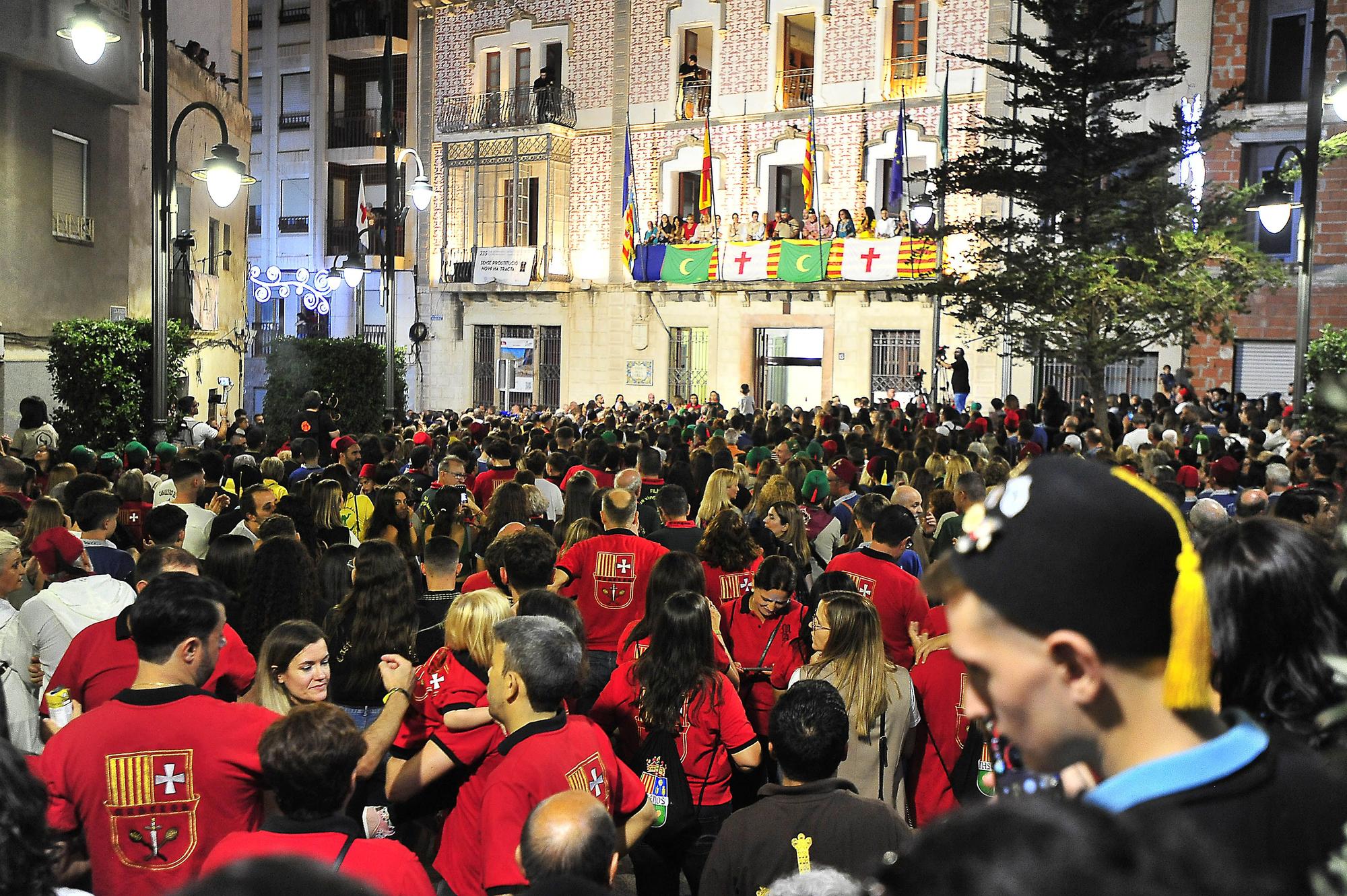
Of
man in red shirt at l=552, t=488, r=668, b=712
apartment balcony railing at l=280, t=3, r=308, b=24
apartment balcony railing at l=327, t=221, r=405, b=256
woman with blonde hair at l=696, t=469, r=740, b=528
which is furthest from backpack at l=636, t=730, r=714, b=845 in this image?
apartment balcony railing at l=280, t=3, r=308, b=24

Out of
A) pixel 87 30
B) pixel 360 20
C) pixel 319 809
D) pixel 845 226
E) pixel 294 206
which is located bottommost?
pixel 319 809

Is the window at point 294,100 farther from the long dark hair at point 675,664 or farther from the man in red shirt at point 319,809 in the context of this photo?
the man in red shirt at point 319,809

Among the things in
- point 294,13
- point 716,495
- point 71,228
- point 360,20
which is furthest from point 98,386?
point 294,13

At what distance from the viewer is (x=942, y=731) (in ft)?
17.5

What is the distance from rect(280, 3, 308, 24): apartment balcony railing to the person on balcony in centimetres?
2437

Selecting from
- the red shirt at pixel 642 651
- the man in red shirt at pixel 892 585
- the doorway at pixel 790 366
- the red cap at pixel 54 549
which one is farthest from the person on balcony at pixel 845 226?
the red shirt at pixel 642 651

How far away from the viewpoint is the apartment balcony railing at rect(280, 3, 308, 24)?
4497 centimetres

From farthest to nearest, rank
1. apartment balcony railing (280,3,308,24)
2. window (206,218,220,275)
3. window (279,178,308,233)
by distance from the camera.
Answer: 1. window (279,178,308,233)
2. apartment balcony railing (280,3,308,24)
3. window (206,218,220,275)

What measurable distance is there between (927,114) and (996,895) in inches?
1246

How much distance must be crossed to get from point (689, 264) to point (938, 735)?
1118 inches

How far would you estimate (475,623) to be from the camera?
5180 millimetres

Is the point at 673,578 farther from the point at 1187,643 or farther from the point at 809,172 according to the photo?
the point at 809,172

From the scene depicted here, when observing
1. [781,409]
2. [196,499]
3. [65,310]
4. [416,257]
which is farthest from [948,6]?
[196,499]

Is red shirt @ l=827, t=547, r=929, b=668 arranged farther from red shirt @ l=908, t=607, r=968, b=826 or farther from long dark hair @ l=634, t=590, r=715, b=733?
long dark hair @ l=634, t=590, r=715, b=733
